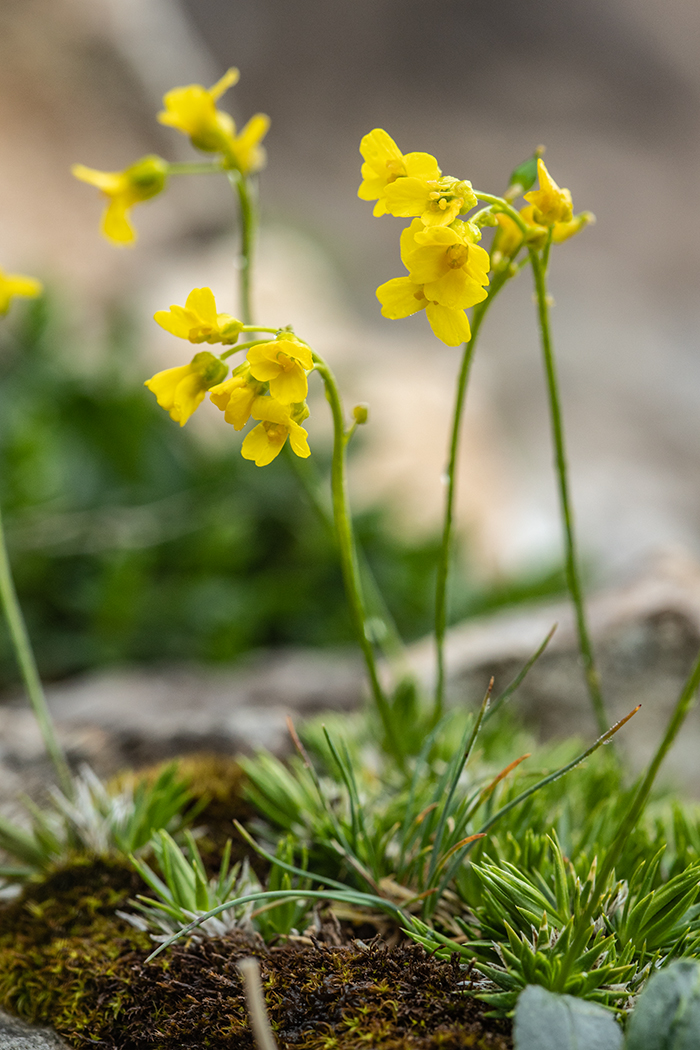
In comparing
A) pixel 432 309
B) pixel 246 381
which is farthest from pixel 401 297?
pixel 246 381

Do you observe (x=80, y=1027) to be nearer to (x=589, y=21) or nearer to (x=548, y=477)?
(x=548, y=477)

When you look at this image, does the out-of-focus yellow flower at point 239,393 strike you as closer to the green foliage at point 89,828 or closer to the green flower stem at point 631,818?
the green flower stem at point 631,818

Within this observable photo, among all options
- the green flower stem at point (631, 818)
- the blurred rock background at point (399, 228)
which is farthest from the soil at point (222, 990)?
the blurred rock background at point (399, 228)

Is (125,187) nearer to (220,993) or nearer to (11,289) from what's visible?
(11,289)

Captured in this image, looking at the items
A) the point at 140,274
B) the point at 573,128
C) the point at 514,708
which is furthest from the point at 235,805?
the point at 573,128

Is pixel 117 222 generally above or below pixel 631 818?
above

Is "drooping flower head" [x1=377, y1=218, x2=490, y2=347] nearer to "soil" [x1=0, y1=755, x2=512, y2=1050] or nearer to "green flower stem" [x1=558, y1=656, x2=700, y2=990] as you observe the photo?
"green flower stem" [x1=558, y1=656, x2=700, y2=990]
